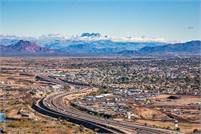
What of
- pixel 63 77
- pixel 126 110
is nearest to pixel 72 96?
pixel 126 110

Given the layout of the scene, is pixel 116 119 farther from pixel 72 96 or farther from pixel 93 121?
→ pixel 72 96

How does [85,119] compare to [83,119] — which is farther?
[85,119]

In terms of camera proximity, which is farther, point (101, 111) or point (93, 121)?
point (101, 111)

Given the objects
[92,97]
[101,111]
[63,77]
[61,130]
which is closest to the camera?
[61,130]

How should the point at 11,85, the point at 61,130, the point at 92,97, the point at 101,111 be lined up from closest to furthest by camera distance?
A: the point at 61,130
the point at 101,111
the point at 92,97
the point at 11,85
